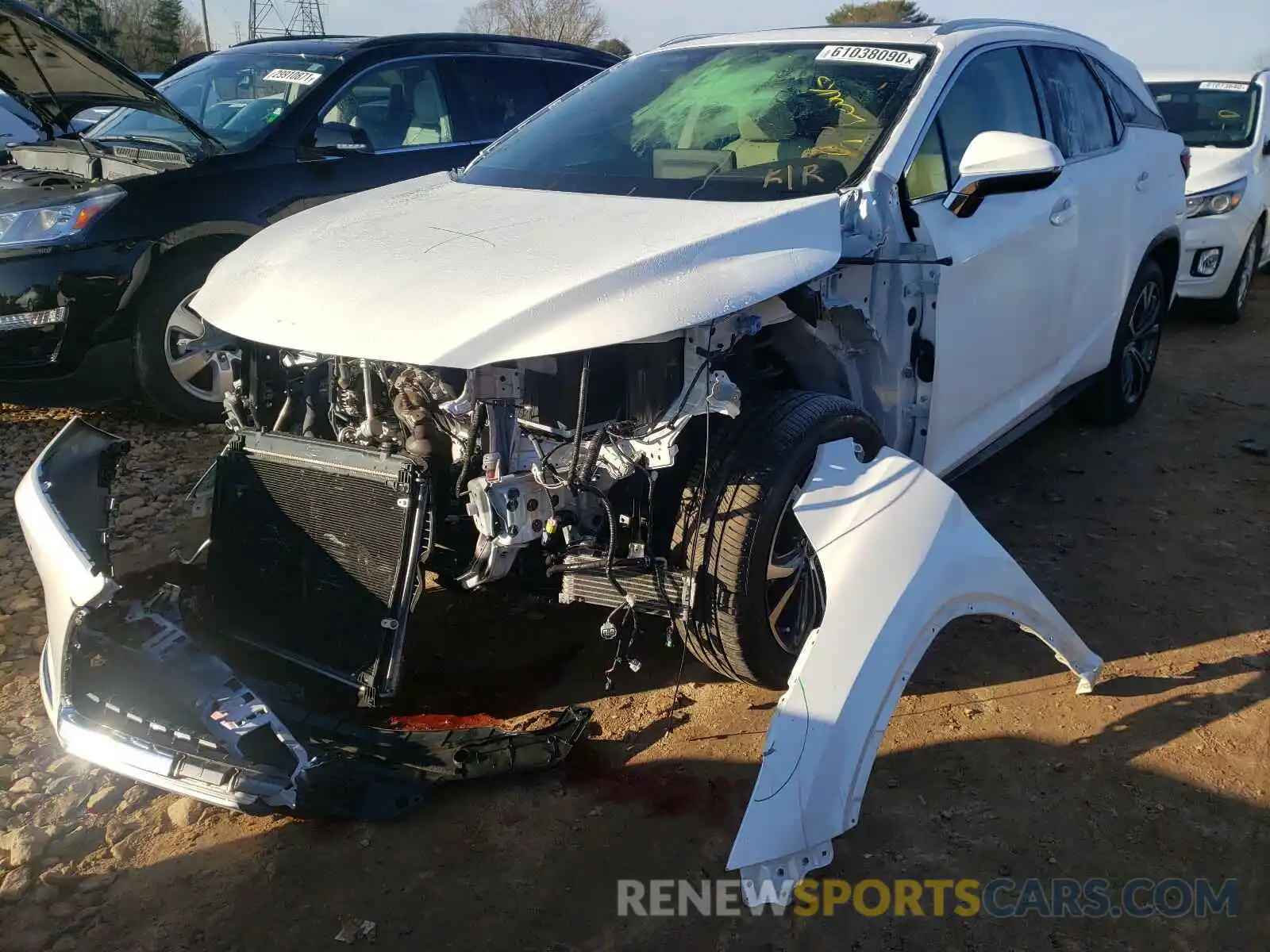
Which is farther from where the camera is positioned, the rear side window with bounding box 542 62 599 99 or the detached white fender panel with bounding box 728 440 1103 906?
the rear side window with bounding box 542 62 599 99

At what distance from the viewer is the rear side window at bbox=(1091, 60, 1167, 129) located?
4652mm

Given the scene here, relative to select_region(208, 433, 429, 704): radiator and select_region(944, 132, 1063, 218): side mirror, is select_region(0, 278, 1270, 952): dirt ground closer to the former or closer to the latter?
select_region(208, 433, 429, 704): radiator

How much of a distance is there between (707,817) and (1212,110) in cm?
827

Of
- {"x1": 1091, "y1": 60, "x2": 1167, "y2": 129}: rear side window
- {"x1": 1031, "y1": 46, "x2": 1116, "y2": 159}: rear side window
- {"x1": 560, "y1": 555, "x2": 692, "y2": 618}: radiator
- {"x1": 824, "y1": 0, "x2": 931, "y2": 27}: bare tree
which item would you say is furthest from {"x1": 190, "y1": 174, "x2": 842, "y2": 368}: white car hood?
{"x1": 824, "y1": 0, "x2": 931, "y2": 27}: bare tree

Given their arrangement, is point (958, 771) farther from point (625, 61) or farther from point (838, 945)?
point (625, 61)

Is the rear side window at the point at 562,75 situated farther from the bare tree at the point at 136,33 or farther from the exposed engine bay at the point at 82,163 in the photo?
the bare tree at the point at 136,33

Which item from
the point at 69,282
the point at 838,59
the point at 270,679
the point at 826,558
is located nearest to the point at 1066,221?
the point at 838,59

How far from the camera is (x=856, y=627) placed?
2377mm

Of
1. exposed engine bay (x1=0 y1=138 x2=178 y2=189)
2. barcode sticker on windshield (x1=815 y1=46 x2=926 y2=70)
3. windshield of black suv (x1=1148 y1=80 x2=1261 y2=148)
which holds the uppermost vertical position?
barcode sticker on windshield (x1=815 y1=46 x2=926 y2=70)

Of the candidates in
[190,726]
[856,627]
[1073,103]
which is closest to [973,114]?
[1073,103]

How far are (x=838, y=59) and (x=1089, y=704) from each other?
226 cm

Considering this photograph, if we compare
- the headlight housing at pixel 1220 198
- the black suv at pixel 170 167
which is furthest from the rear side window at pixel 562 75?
the headlight housing at pixel 1220 198

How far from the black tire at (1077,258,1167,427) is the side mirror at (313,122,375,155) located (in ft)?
12.9

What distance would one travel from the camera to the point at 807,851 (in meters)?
2.15
